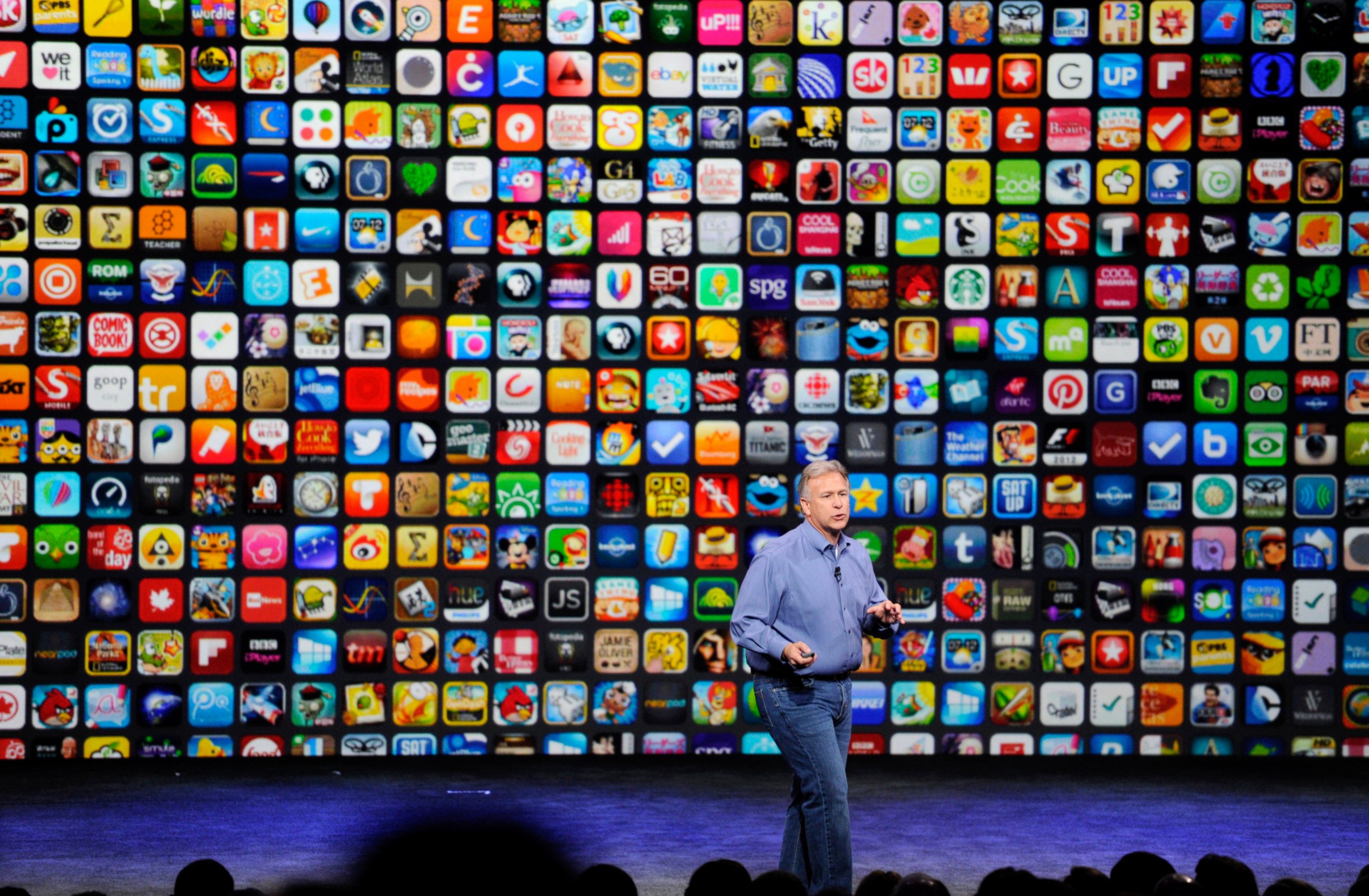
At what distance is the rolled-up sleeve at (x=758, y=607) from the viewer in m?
3.53

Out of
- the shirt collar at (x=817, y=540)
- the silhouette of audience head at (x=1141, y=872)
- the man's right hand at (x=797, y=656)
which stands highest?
the shirt collar at (x=817, y=540)

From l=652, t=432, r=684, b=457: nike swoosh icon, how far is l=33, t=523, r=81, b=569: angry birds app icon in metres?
2.36

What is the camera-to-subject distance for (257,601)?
5598mm

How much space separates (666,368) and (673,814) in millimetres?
1797

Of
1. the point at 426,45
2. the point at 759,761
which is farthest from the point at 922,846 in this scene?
the point at 426,45

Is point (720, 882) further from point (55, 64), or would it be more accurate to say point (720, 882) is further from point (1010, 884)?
point (55, 64)

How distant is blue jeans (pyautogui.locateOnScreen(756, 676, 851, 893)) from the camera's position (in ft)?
11.3

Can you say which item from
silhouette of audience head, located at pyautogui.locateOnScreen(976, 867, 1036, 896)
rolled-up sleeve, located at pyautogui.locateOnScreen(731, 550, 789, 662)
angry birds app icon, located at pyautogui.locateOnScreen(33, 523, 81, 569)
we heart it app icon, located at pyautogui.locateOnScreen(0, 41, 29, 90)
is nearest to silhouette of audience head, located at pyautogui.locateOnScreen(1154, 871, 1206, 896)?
silhouette of audience head, located at pyautogui.locateOnScreen(976, 867, 1036, 896)

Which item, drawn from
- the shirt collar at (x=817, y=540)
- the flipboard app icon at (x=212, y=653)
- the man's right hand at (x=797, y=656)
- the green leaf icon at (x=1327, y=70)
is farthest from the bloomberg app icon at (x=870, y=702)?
the green leaf icon at (x=1327, y=70)

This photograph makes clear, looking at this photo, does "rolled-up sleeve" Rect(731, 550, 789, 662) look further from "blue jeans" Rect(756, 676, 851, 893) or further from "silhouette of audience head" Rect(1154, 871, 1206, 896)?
"silhouette of audience head" Rect(1154, 871, 1206, 896)

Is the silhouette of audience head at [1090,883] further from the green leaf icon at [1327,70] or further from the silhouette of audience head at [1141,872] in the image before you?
the green leaf icon at [1327,70]

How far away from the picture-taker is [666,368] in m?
5.63

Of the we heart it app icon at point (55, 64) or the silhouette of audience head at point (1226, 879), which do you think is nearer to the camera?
the silhouette of audience head at point (1226, 879)

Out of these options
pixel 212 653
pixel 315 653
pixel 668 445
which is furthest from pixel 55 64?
pixel 668 445
